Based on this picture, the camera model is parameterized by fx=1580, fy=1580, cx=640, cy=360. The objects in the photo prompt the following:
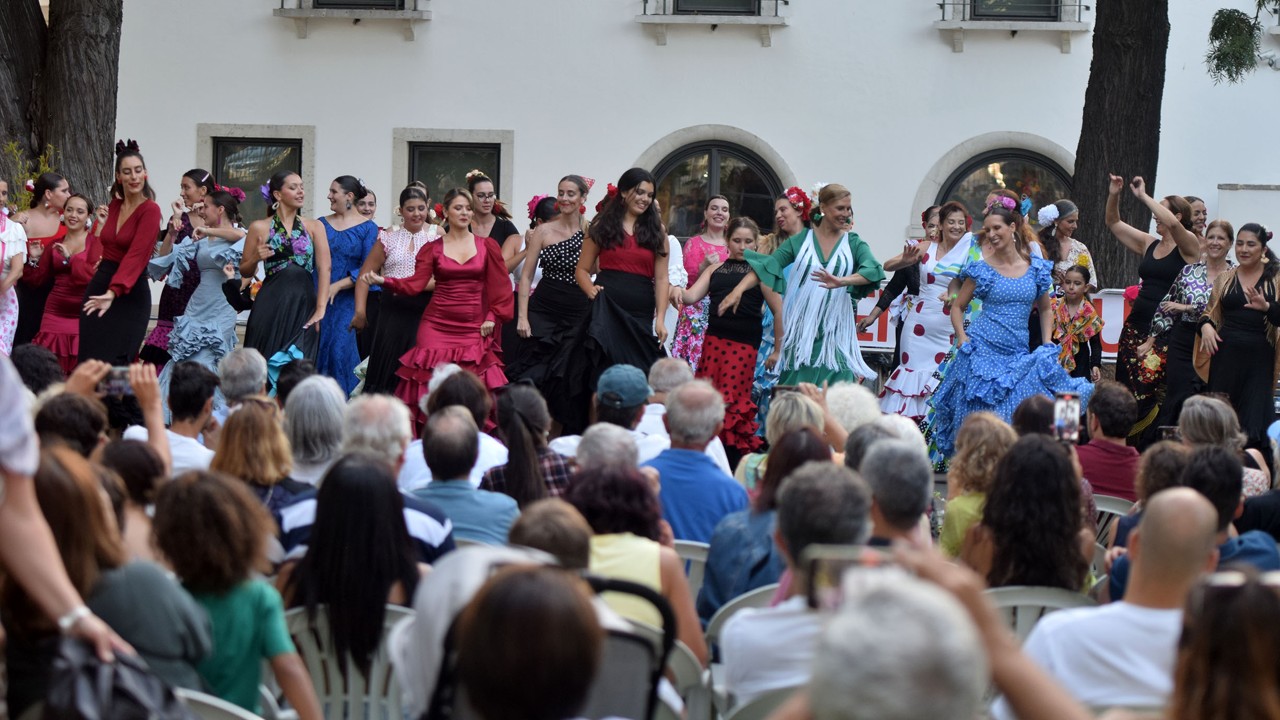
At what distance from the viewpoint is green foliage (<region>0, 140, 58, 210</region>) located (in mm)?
11922

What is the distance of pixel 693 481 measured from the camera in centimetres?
520

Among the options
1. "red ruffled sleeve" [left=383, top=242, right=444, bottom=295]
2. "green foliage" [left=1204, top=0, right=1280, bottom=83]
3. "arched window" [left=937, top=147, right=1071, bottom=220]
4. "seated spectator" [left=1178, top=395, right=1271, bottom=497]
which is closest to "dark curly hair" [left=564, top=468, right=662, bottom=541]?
"seated spectator" [left=1178, top=395, right=1271, bottom=497]

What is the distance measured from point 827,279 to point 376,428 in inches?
174

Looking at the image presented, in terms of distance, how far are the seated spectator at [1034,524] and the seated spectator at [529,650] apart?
227 cm

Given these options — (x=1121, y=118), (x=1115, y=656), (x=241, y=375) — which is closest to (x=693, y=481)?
(x=1115, y=656)

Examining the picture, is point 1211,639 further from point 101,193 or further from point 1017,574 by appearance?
point 101,193

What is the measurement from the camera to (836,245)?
9.20 m

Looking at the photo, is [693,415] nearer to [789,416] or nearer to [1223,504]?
[789,416]

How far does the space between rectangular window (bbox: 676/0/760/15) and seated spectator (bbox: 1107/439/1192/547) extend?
1260 cm

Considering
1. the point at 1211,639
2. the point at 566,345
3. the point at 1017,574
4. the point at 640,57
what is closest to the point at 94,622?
the point at 1211,639

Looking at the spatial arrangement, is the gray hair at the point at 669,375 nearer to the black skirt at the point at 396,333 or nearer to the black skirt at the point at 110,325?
the black skirt at the point at 396,333

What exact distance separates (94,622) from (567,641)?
3.26ft

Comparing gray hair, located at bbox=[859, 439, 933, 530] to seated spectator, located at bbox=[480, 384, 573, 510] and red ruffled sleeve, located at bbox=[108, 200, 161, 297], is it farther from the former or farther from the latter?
red ruffled sleeve, located at bbox=[108, 200, 161, 297]

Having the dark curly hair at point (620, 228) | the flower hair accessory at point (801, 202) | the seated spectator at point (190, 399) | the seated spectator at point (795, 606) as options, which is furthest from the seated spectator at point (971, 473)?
the flower hair accessory at point (801, 202)
